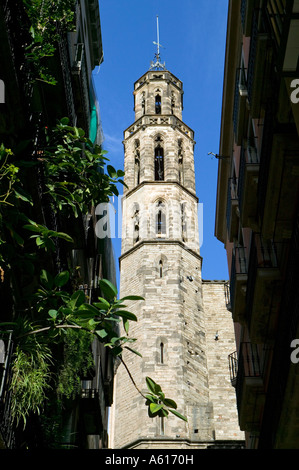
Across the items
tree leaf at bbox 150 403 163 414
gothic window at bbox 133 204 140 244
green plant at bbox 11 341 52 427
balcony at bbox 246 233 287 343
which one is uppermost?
gothic window at bbox 133 204 140 244

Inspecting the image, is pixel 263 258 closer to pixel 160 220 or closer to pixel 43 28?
pixel 43 28

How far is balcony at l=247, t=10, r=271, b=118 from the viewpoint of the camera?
26.9 feet

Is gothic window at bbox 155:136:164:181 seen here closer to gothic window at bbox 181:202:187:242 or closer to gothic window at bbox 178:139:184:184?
gothic window at bbox 178:139:184:184

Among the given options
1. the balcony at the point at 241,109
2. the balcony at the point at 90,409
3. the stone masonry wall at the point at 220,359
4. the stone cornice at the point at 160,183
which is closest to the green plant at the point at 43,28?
the balcony at the point at 241,109

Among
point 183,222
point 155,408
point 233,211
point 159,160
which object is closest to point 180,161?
point 159,160

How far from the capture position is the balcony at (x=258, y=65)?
26.9 ft

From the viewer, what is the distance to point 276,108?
23.7 feet

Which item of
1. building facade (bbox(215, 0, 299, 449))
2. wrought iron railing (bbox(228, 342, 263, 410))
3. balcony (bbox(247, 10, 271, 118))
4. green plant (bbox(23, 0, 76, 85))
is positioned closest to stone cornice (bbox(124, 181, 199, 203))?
building facade (bbox(215, 0, 299, 449))

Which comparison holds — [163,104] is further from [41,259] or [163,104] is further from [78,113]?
[41,259]

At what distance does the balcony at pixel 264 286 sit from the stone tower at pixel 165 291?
12206 mm

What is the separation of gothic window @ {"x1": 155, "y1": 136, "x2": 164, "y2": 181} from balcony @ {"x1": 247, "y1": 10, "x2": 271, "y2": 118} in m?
23.4

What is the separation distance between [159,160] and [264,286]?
2464 cm

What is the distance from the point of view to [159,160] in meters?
33.3

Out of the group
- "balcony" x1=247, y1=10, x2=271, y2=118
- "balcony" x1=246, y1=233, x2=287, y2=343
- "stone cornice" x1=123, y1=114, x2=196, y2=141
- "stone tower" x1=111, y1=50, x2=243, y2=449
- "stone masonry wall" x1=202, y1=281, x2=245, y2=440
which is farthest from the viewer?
"stone cornice" x1=123, y1=114, x2=196, y2=141
